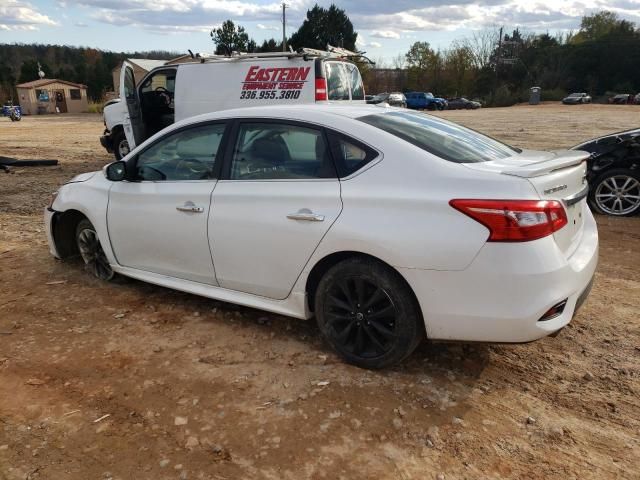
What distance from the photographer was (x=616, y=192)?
7035mm

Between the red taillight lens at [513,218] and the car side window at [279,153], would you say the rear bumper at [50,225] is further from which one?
the red taillight lens at [513,218]

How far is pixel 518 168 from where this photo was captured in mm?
3049

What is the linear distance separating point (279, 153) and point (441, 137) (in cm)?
108

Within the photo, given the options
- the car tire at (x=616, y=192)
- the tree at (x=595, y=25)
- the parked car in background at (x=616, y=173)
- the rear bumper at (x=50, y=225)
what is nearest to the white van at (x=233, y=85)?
the parked car in background at (x=616, y=173)

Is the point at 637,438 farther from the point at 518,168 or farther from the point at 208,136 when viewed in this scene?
the point at 208,136

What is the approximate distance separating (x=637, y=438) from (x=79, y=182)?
461 cm

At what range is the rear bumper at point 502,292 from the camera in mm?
2719

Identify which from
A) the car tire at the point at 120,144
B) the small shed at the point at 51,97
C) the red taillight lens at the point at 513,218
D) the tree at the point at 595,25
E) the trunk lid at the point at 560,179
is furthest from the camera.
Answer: the tree at the point at 595,25

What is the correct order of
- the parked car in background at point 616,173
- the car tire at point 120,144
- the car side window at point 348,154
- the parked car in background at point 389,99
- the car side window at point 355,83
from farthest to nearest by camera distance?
the parked car in background at point 389,99 → the car tire at point 120,144 → the car side window at point 355,83 → the parked car in background at point 616,173 → the car side window at point 348,154

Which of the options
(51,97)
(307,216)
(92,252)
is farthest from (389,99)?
(51,97)

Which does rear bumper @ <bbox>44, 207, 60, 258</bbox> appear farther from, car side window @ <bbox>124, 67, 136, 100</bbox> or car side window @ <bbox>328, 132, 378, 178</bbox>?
car side window @ <bbox>124, 67, 136, 100</bbox>

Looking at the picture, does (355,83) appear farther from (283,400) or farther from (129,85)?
(283,400)

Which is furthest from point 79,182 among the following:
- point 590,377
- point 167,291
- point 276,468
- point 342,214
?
point 590,377

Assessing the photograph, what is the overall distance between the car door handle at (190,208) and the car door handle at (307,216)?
0.81m
